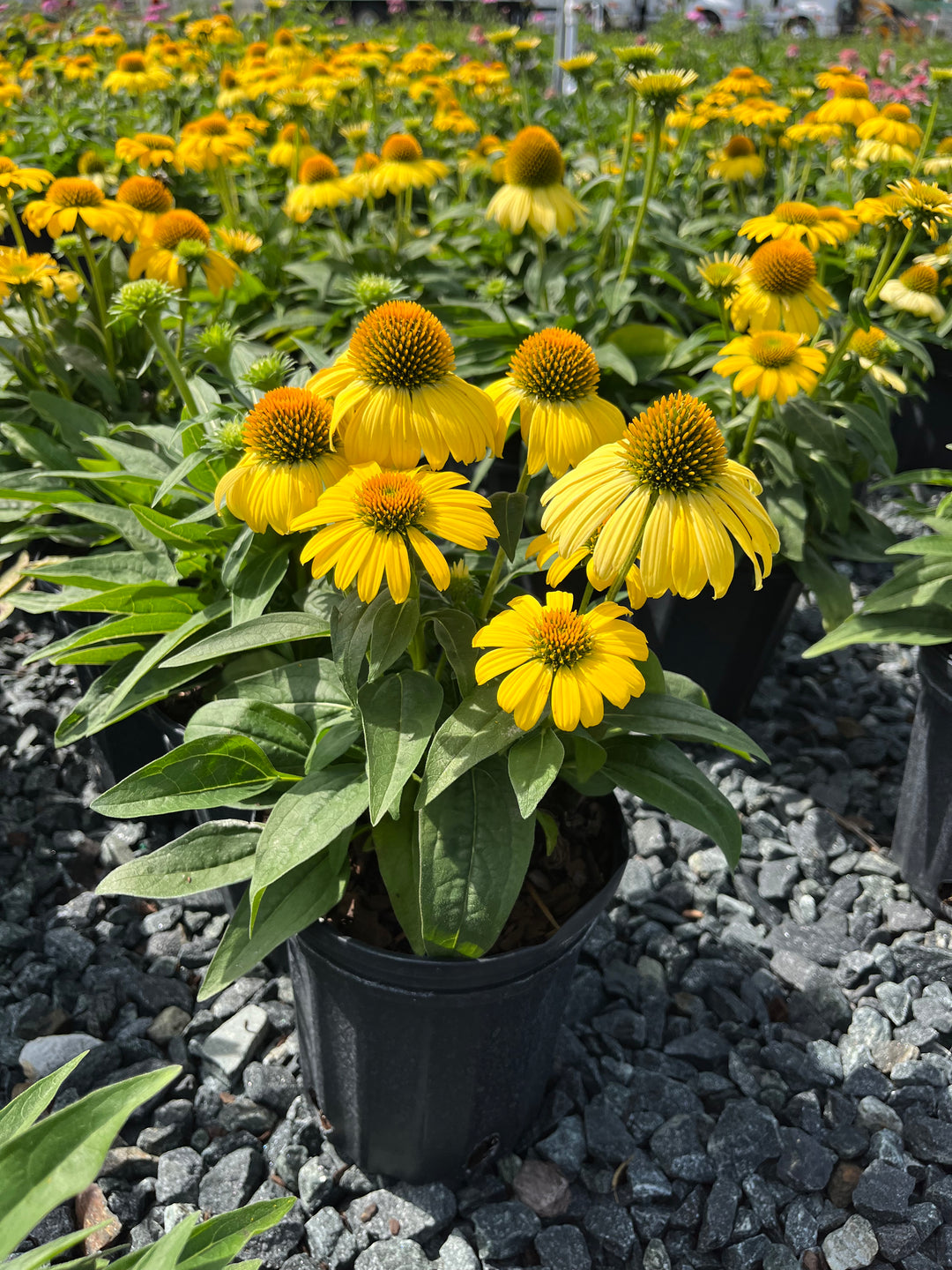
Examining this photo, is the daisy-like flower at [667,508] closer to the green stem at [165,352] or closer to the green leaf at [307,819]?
the green leaf at [307,819]

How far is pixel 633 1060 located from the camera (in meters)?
1.98

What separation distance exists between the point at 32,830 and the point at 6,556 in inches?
27.5

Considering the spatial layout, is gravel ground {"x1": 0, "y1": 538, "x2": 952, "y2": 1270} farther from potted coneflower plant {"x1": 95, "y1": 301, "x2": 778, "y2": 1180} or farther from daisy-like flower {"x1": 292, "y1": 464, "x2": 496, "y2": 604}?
daisy-like flower {"x1": 292, "y1": 464, "x2": 496, "y2": 604}

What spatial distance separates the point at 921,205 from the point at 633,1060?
1.97 metres

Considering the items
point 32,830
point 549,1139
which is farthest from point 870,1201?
point 32,830

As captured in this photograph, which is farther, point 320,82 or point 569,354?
point 320,82

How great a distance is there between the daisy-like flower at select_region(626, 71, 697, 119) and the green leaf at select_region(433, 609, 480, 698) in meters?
1.80

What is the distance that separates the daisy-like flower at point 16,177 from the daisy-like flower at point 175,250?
315mm

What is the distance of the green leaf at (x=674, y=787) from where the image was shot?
1470 millimetres

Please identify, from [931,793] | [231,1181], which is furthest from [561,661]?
[931,793]

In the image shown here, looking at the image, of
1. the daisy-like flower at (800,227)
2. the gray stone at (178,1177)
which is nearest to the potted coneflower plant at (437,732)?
the gray stone at (178,1177)

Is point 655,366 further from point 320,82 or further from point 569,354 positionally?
point 320,82

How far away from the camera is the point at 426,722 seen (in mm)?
1371

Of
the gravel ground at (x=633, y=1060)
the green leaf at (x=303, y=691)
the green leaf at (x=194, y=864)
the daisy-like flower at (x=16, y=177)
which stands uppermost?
the daisy-like flower at (x=16, y=177)
